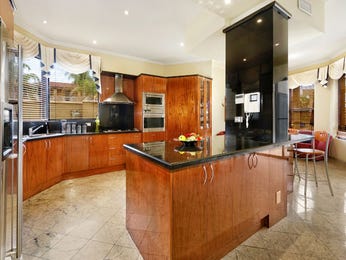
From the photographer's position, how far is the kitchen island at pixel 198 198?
1332 mm

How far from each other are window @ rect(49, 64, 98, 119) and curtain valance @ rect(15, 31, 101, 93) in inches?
6.2

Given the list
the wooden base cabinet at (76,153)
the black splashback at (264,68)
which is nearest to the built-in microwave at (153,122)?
the wooden base cabinet at (76,153)

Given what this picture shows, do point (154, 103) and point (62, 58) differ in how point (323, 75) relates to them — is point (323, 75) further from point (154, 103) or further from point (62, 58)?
point (62, 58)

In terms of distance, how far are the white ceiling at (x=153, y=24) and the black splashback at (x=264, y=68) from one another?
21 cm

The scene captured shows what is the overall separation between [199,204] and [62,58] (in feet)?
14.0

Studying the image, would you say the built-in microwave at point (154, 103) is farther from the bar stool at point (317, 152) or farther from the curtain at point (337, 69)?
the curtain at point (337, 69)

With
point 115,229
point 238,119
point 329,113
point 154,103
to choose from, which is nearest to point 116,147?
point 154,103

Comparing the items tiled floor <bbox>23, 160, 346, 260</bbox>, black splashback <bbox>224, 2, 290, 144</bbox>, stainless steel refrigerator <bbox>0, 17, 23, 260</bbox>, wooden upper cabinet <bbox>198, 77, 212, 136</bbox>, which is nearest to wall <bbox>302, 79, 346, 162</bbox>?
tiled floor <bbox>23, 160, 346, 260</bbox>

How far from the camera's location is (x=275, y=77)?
7.63ft

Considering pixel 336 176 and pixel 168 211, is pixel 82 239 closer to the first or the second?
pixel 168 211

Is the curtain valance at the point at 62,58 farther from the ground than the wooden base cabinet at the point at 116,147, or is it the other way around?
the curtain valance at the point at 62,58

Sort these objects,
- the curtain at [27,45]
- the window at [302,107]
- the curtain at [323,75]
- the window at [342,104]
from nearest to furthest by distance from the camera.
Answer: the curtain at [27,45], the window at [342,104], the curtain at [323,75], the window at [302,107]

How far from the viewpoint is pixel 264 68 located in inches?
94.5

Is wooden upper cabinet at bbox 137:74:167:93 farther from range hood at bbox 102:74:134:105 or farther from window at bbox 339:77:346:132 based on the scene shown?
window at bbox 339:77:346:132
